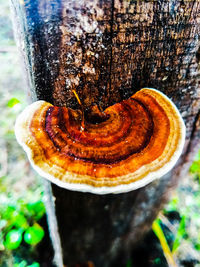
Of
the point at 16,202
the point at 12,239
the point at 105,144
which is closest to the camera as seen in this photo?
the point at 105,144

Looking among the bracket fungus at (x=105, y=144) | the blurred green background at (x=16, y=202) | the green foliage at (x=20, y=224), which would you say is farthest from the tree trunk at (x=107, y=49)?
the green foliage at (x=20, y=224)

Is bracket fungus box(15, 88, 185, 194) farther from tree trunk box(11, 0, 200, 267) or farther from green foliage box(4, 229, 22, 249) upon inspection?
green foliage box(4, 229, 22, 249)

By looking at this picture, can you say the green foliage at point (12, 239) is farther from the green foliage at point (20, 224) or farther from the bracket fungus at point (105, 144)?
the bracket fungus at point (105, 144)

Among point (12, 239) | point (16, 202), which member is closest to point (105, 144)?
point (12, 239)

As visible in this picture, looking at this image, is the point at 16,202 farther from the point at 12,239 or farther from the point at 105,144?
the point at 105,144

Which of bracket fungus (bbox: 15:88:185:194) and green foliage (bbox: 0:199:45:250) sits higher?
bracket fungus (bbox: 15:88:185:194)

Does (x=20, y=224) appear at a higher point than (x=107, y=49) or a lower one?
lower

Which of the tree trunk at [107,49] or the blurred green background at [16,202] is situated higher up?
the tree trunk at [107,49]

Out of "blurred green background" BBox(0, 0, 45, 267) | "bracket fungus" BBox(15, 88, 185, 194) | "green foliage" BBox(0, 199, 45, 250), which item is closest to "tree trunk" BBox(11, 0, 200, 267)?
"bracket fungus" BBox(15, 88, 185, 194)

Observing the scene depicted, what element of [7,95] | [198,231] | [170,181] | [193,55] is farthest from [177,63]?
[7,95]
